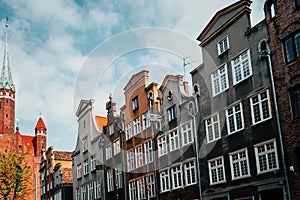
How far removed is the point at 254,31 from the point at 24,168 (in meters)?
38.9

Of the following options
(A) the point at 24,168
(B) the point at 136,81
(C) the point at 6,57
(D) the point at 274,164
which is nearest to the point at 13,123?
(C) the point at 6,57

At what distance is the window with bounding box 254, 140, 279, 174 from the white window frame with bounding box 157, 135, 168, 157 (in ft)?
34.7

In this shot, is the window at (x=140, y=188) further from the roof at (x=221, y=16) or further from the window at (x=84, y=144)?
the window at (x=84, y=144)

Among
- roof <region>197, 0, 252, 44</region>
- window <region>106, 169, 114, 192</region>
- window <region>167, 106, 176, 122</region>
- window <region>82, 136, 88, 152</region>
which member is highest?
roof <region>197, 0, 252, 44</region>

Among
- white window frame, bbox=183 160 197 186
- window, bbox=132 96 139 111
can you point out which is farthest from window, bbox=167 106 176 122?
window, bbox=132 96 139 111

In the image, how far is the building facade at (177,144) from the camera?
31.4m

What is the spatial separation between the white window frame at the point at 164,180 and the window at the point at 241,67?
10.3m

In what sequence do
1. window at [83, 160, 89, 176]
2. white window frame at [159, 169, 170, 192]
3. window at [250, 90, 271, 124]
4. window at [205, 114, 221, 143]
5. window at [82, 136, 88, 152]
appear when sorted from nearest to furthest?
window at [250, 90, 271, 124] → window at [205, 114, 221, 143] → white window frame at [159, 169, 170, 192] → window at [83, 160, 89, 176] → window at [82, 136, 88, 152]

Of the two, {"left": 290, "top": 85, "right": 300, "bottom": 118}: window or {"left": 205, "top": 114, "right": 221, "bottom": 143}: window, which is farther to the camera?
{"left": 205, "top": 114, "right": 221, "bottom": 143}: window

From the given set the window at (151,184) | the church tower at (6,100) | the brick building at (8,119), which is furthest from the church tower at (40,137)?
the window at (151,184)

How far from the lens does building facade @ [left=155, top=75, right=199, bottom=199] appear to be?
1235 inches

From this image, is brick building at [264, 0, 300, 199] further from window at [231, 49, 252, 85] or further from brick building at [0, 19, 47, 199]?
brick building at [0, 19, 47, 199]

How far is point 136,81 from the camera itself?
40.2 meters

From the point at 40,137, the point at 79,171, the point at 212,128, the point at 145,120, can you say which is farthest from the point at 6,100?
the point at 212,128
